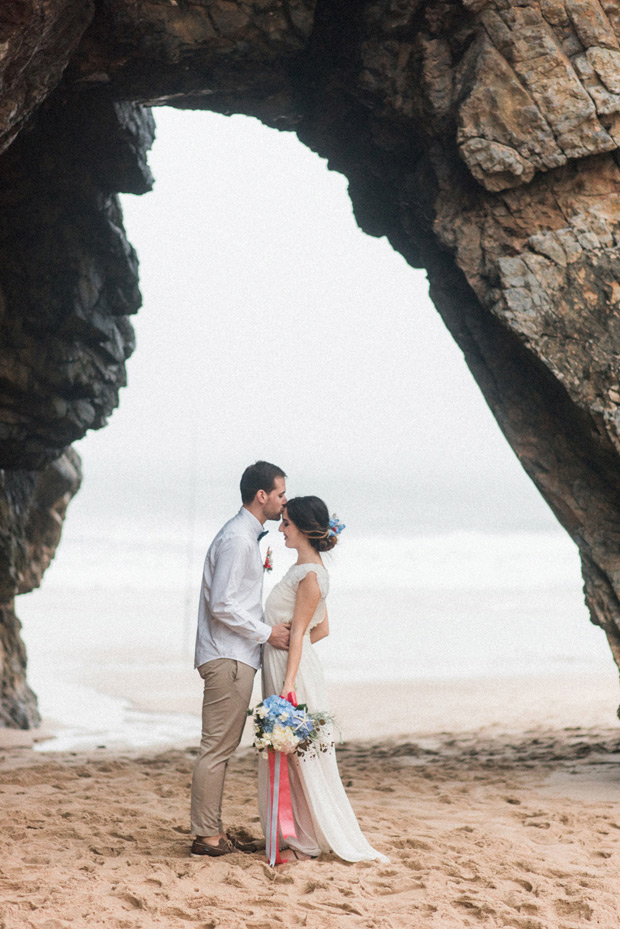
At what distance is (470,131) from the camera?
7.25 m

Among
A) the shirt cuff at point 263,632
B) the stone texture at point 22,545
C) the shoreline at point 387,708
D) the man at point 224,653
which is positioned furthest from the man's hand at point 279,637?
the stone texture at point 22,545

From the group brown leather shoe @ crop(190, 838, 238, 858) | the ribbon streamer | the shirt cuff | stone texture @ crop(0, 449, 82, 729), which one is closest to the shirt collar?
the shirt cuff

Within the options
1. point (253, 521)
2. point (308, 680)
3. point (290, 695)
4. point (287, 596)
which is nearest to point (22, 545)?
point (253, 521)

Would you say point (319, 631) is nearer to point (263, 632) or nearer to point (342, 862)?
point (263, 632)

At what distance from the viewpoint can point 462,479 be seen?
6475 centimetres

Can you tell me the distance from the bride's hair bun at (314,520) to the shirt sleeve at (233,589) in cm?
36

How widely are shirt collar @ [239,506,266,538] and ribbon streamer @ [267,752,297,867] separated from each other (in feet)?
4.49

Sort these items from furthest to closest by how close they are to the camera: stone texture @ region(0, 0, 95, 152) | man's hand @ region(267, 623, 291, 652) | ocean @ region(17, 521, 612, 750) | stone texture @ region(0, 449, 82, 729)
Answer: ocean @ region(17, 521, 612, 750) < stone texture @ region(0, 449, 82, 729) < stone texture @ region(0, 0, 95, 152) < man's hand @ region(267, 623, 291, 652)

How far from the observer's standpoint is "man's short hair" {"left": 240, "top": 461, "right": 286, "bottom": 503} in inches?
191

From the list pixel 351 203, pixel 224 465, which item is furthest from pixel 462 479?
pixel 351 203

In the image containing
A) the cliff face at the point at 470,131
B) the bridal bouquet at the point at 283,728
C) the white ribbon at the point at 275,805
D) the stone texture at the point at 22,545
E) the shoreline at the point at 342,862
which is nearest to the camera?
the shoreline at the point at 342,862

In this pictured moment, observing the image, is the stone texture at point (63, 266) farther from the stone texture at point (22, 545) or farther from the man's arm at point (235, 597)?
the man's arm at point (235, 597)

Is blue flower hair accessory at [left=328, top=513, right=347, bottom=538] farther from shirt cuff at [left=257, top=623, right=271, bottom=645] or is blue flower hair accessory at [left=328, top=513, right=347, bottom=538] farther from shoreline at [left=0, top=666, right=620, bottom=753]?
shoreline at [left=0, top=666, right=620, bottom=753]

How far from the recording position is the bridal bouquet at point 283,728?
4340 millimetres
